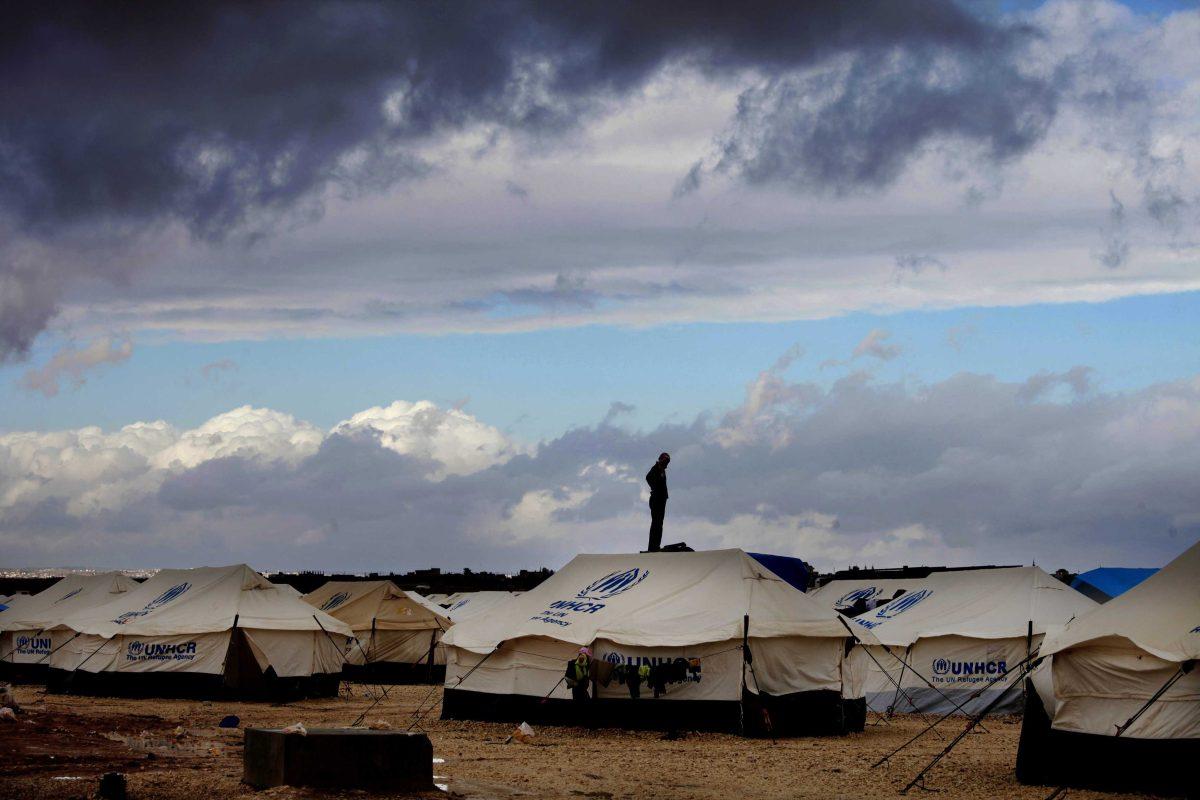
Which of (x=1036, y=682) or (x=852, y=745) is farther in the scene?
(x=852, y=745)

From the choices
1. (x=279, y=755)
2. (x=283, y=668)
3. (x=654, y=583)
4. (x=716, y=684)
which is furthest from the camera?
(x=283, y=668)

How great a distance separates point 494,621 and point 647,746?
5733 mm

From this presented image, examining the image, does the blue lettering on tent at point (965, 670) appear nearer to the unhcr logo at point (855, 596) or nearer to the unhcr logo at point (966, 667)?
the unhcr logo at point (966, 667)

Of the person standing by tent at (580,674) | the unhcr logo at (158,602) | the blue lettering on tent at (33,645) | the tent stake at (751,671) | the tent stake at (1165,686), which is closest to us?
the tent stake at (1165,686)

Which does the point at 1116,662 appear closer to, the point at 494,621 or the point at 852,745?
the point at 852,745

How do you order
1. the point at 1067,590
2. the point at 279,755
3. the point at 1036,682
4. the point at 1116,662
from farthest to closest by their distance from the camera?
the point at 1067,590 → the point at 1036,682 → the point at 1116,662 → the point at 279,755

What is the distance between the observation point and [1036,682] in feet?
59.0

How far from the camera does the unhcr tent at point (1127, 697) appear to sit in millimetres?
15922

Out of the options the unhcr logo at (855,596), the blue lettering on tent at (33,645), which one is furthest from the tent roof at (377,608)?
the unhcr logo at (855,596)

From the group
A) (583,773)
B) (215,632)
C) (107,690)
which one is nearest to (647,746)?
(583,773)

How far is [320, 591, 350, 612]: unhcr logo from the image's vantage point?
43.4 metres

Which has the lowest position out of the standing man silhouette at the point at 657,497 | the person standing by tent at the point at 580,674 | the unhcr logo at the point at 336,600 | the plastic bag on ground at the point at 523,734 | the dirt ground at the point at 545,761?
the dirt ground at the point at 545,761

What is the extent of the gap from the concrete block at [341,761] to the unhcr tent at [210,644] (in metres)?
18.0

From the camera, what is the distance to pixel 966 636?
30.0 metres
